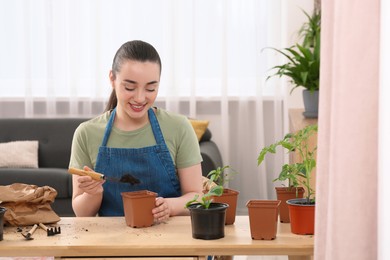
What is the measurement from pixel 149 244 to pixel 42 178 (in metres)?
3.41

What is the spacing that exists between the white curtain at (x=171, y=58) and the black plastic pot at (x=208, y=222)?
14.2ft

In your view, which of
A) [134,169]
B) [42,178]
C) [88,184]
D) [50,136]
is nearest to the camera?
[88,184]

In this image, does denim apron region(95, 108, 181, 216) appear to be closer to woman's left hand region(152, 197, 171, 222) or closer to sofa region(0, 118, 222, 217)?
woman's left hand region(152, 197, 171, 222)

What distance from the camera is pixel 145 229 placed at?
7.60 ft

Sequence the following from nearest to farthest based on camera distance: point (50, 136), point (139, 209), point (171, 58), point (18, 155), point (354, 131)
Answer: point (354, 131) → point (139, 209) → point (18, 155) → point (50, 136) → point (171, 58)

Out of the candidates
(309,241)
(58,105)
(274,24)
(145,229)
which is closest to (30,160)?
(58,105)

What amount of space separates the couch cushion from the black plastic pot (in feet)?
10.8

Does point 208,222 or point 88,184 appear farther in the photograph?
point 88,184

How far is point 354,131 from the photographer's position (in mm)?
1535

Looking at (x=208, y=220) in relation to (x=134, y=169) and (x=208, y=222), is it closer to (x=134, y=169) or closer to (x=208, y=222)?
(x=208, y=222)

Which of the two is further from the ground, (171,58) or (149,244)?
(171,58)

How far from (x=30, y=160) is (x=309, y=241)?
396cm

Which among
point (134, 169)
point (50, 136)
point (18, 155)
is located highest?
point (134, 169)

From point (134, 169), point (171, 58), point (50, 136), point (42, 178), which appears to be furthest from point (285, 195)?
point (171, 58)
